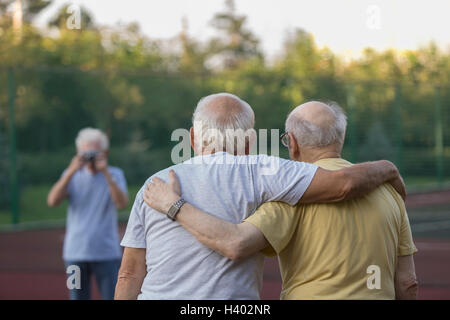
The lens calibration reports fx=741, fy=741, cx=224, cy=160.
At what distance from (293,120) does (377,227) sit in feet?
1.90

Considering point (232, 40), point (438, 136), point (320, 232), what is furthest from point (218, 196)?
point (232, 40)

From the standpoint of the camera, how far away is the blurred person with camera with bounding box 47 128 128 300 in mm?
6176

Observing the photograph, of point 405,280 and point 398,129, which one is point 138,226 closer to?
point 405,280

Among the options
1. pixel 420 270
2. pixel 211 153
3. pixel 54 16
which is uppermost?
pixel 54 16

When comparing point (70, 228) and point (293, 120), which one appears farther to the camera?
point (70, 228)

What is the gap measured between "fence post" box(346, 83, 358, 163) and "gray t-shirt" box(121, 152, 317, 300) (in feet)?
58.9

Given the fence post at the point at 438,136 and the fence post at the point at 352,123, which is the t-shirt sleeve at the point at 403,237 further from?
the fence post at the point at 438,136

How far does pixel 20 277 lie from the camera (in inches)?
404

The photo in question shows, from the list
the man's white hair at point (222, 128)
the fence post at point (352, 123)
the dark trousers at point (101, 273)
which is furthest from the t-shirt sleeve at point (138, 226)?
the fence post at point (352, 123)

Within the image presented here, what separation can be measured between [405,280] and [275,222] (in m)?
0.76

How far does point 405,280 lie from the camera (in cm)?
328

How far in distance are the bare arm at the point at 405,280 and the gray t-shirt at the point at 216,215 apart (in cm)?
69
